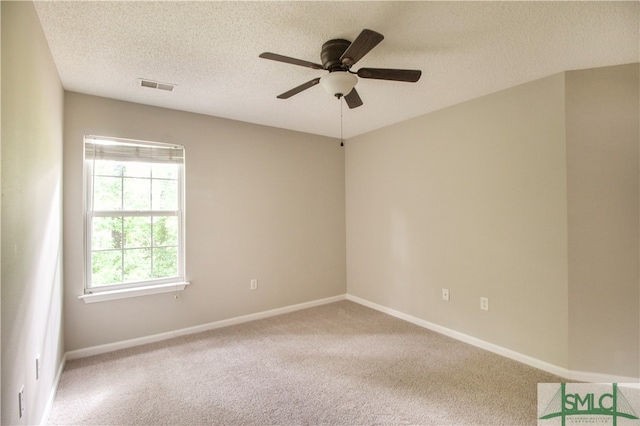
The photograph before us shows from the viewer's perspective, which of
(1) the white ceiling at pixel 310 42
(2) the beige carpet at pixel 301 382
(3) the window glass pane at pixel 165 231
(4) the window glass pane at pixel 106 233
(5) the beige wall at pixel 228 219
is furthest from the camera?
(3) the window glass pane at pixel 165 231

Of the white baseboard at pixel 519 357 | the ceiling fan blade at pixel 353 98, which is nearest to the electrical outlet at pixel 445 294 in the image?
the white baseboard at pixel 519 357

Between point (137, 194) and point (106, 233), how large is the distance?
47 centimetres

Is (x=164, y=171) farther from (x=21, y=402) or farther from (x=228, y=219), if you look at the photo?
(x=21, y=402)

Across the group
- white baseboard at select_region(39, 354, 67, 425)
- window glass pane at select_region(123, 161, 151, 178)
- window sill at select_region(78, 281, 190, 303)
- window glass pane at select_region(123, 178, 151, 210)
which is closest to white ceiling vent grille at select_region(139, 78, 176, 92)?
window glass pane at select_region(123, 161, 151, 178)

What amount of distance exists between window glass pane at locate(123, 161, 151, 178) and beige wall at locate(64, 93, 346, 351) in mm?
284

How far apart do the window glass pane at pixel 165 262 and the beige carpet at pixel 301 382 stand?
2.31 feet

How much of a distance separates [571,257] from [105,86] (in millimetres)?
4151

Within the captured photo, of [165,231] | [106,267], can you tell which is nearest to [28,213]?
[106,267]

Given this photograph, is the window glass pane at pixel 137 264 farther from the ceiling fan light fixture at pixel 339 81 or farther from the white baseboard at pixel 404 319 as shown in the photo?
the ceiling fan light fixture at pixel 339 81

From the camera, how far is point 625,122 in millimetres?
2354

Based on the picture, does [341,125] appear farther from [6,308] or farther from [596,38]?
[6,308]

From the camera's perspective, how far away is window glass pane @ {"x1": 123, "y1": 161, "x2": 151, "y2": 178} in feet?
10.3

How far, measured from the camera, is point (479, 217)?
305 centimetres

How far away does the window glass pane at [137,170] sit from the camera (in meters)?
3.13
